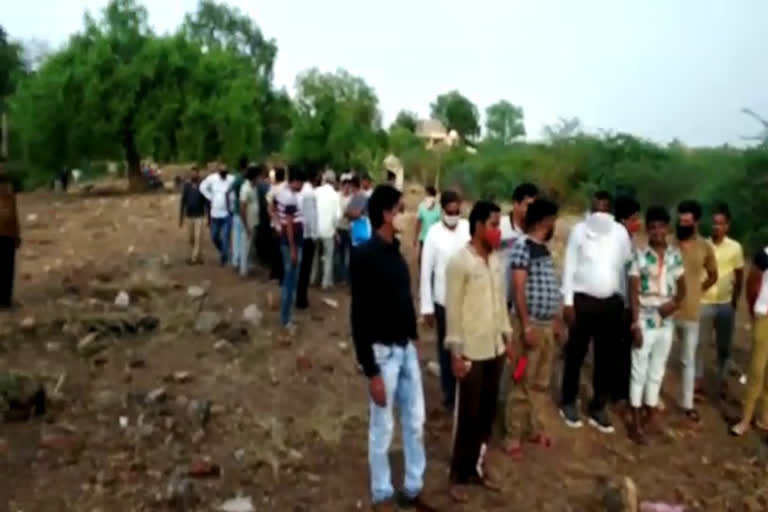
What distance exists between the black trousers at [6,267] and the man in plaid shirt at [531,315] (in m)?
6.79

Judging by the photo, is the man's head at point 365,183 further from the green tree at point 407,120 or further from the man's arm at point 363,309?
the green tree at point 407,120

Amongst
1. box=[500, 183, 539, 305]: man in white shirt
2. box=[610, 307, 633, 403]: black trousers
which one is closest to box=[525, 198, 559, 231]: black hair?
box=[500, 183, 539, 305]: man in white shirt

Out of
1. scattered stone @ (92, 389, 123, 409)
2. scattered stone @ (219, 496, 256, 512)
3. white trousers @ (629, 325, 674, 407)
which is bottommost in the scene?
scattered stone @ (219, 496, 256, 512)

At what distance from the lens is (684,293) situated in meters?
7.48

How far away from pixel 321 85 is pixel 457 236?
47.2 metres

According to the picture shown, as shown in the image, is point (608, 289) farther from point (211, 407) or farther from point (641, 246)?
point (211, 407)

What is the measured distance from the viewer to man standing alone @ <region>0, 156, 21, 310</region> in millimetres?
11023

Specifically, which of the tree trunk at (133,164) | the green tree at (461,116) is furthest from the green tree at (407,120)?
the tree trunk at (133,164)

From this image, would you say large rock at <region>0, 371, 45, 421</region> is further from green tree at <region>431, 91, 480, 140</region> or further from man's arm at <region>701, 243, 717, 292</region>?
green tree at <region>431, 91, 480, 140</region>

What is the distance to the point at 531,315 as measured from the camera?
674 centimetres

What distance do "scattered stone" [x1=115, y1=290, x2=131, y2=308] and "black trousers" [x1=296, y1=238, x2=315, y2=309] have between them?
205 cm

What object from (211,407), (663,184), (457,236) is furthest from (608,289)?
(663,184)

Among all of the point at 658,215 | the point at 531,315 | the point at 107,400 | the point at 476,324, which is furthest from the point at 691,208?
the point at 107,400

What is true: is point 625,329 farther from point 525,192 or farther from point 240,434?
point 240,434
